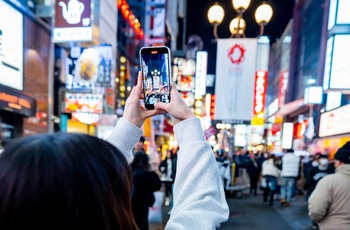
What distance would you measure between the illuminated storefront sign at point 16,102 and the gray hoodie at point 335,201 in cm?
690

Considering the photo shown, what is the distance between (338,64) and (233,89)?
3.65m

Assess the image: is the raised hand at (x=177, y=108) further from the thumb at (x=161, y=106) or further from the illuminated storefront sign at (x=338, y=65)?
the illuminated storefront sign at (x=338, y=65)

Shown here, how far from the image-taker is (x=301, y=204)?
31.9 ft

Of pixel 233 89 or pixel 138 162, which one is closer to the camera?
pixel 138 162

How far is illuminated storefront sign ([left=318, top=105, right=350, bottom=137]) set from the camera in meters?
3.92

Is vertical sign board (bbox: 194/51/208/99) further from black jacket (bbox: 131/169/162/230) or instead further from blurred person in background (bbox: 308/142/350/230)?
blurred person in background (bbox: 308/142/350/230)

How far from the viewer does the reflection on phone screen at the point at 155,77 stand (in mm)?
1337

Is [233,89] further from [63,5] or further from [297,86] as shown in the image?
[297,86]

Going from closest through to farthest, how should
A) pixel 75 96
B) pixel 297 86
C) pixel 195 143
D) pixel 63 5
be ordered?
pixel 195 143 < pixel 63 5 < pixel 75 96 < pixel 297 86

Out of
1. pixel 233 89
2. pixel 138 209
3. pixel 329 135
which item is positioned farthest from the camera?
pixel 233 89

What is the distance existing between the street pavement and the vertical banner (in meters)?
2.80

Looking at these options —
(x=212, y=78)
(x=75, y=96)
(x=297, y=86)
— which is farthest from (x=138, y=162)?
(x=297, y=86)

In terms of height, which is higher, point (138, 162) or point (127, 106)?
point (127, 106)

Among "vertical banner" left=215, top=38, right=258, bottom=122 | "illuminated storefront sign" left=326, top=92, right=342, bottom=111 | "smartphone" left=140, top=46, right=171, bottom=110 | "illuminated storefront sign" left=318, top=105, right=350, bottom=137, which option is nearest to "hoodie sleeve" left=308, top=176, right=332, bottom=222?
"illuminated storefront sign" left=318, top=105, right=350, bottom=137
